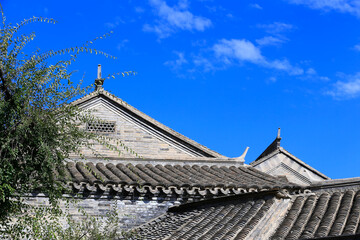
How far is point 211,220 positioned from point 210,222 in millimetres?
114

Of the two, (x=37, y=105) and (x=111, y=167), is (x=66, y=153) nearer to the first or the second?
(x=37, y=105)

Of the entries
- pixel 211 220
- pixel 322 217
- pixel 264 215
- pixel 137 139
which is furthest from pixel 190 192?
pixel 322 217

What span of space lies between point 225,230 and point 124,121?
8.01 meters

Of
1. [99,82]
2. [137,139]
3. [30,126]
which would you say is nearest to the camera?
[30,126]

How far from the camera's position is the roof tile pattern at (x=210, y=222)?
1185 centimetres

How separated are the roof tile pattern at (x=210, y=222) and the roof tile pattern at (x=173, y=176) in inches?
40.6

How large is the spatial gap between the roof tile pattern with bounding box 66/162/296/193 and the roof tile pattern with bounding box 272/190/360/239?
94.2 inches

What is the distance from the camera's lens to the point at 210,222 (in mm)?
12836

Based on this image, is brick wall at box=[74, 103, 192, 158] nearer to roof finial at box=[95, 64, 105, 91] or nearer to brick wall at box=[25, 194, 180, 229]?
roof finial at box=[95, 64, 105, 91]

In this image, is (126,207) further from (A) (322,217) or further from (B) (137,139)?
(A) (322,217)

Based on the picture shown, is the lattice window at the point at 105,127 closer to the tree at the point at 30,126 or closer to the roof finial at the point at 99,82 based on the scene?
the roof finial at the point at 99,82

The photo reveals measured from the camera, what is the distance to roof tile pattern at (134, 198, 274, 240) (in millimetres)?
11852

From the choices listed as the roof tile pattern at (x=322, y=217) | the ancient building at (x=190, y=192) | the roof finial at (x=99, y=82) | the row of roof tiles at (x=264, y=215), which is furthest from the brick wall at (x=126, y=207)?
the roof finial at (x=99, y=82)

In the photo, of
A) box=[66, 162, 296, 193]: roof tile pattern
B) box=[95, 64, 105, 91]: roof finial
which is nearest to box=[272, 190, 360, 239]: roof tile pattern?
box=[66, 162, 296, 193]: roof tile pattern
